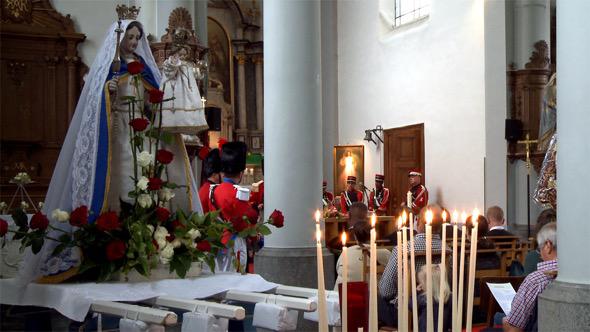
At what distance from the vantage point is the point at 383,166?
2098cm

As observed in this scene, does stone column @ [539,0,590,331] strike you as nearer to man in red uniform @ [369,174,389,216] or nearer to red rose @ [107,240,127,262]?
red rose @ [107,240,127,262]

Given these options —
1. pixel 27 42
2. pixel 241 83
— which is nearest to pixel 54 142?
pixel 27 42

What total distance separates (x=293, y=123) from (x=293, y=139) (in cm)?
17

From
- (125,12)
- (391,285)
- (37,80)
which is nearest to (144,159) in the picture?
(125,12)

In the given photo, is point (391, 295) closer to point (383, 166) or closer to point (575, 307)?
point (575, 307)

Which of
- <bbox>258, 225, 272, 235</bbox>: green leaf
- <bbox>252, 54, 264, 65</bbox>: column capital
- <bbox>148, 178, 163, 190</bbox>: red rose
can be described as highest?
<bbox>252, 54, 264, 65</bbox>: column capital

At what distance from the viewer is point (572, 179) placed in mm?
5441

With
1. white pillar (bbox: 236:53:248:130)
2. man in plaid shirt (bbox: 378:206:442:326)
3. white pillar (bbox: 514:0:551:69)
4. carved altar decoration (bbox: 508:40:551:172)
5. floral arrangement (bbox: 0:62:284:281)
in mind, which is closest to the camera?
floral arrangement (bbox: 0:62:284:281)

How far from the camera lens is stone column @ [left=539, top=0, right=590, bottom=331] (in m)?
5.21

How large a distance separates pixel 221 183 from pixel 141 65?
2967 mm

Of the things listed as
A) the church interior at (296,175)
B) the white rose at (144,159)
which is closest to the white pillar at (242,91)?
the church interior at (296,175)

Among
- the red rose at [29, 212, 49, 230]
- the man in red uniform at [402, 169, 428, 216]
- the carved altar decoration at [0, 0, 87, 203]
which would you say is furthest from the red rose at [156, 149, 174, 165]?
the man in red uniform at [402, 169, 428, 216]

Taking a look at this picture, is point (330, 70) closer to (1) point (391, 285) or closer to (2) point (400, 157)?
(2) point (400, 157)

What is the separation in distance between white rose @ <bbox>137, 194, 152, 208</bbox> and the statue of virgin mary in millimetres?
214
